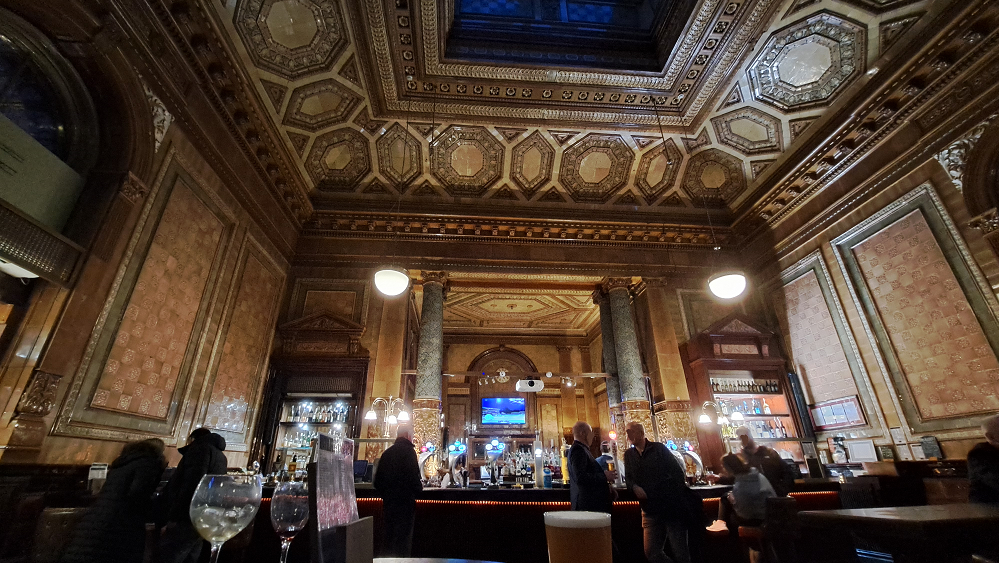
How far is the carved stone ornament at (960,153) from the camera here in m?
5.34

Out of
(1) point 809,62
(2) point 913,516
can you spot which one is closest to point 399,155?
(1) point 809,62

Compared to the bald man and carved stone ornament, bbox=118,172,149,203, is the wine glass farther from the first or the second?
carved stone ornament, bbox=118,172,149,203

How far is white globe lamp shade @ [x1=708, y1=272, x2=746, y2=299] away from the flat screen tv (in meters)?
8.52

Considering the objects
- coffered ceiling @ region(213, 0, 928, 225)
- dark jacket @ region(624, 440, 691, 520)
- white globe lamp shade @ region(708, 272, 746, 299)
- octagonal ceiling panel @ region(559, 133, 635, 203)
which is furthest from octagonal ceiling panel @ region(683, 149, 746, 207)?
dark jacket @ region(624, 440, 691, 520)

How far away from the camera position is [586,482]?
3678 mm

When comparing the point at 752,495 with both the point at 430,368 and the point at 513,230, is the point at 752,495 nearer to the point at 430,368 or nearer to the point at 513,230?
the point at 430,368

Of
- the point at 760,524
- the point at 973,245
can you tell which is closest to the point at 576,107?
the point at 973,245

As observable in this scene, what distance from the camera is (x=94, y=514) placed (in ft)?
8.52

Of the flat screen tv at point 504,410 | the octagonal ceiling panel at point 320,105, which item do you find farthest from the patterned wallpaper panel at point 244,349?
the flat screen tv at point 504,410

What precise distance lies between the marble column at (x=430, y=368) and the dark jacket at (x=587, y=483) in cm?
395

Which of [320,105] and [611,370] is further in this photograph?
Result: [611,370]

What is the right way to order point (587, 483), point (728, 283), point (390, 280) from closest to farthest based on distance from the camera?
point (587, 483)
point (390, 280)
point (728, 283)

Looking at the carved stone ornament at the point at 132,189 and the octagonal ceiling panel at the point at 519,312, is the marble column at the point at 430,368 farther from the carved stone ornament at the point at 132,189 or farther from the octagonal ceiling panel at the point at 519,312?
the carved stone ornament at the point at 132,189

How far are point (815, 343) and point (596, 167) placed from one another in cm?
512
